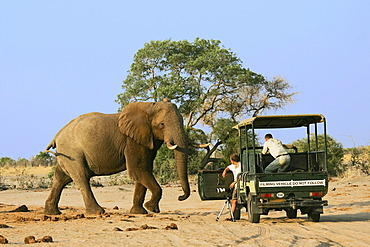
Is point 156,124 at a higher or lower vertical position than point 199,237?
higher

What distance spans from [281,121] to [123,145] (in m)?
4.45

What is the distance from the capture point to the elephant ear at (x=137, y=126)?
16.4 metres

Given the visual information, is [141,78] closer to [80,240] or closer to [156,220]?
[156,220]

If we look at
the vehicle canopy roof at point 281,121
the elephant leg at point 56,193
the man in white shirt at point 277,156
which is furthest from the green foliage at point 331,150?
the man in white shirt at point 277,156

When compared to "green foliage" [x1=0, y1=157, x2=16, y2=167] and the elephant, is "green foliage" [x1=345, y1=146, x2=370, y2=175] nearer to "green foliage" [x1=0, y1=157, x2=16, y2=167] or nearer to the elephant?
the elephant

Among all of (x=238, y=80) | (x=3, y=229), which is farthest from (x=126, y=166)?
(x=238, y=80)

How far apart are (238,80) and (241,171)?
27067 mm

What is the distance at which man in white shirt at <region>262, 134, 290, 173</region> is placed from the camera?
13.4 meters

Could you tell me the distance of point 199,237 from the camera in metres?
10.3

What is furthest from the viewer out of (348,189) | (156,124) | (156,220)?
(348,189)

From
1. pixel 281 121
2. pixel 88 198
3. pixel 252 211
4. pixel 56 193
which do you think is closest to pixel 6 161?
pixel 56 193

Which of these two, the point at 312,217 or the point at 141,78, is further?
the point at 141,78

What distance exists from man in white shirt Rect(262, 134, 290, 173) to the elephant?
9.87ft

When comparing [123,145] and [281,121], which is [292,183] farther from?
[123,145]
